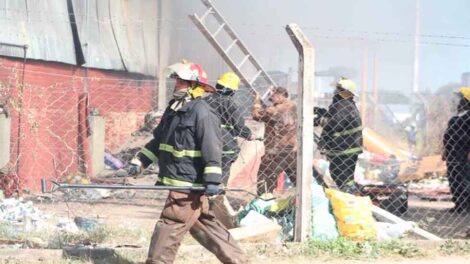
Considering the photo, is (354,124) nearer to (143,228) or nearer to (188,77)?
(143,228)

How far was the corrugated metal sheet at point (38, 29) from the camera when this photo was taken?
9531 millimetres

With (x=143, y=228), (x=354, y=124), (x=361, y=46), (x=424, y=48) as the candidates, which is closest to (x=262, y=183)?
(x=354, y=124)

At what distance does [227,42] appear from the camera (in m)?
15.6

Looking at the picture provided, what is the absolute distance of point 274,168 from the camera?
313 inches

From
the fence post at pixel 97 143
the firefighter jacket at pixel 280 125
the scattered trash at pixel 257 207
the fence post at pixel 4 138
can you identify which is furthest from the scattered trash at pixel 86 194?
the scattered trash at pixel 257 207

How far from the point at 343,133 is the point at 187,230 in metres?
3.32

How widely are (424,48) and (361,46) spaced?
25.5ft

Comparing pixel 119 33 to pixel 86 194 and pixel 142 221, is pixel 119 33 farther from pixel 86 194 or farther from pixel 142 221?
pixel 142 221

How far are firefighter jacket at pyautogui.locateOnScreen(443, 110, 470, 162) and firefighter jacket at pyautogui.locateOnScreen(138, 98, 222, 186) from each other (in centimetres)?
433

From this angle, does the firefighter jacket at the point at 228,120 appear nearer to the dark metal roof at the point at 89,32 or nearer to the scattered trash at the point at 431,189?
the dark metal roof at the point at 89,32

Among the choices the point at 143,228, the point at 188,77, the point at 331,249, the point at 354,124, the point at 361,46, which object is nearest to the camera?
the point at 188,77

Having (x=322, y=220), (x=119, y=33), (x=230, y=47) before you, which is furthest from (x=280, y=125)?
(x=119, y=33)

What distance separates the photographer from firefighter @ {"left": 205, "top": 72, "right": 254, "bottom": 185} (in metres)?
7.06

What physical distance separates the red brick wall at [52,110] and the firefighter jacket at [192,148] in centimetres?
411
